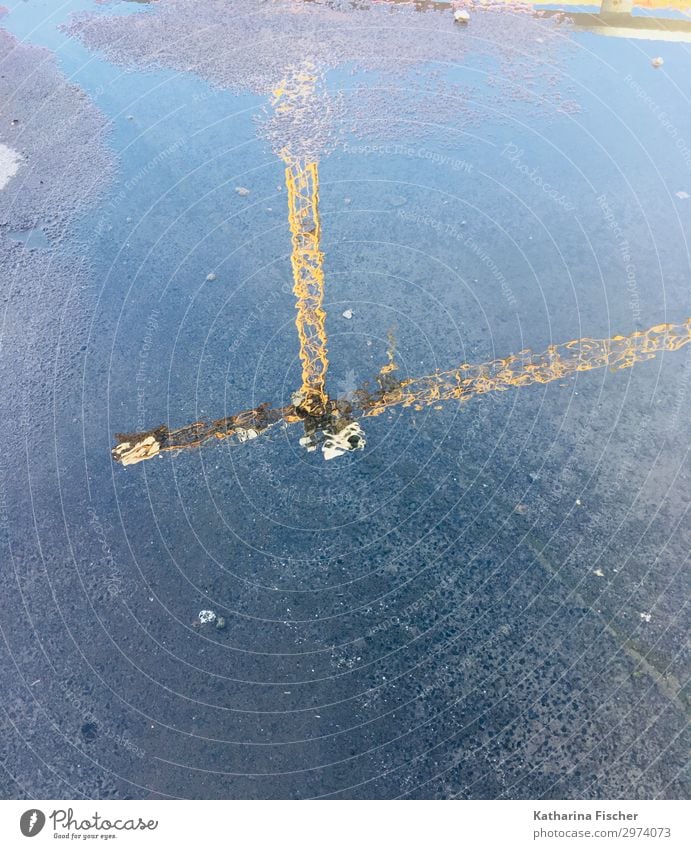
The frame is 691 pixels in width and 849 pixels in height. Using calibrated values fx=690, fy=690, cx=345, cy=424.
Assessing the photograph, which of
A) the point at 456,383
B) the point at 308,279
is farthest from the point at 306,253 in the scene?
the point at 456,383

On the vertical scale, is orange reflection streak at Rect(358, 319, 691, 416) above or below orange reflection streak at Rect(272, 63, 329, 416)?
below

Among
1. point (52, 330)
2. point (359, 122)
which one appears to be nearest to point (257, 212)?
point (359, 122)

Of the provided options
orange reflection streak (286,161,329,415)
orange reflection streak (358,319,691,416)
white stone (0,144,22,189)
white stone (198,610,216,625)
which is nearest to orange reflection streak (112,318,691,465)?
orange reflection streak (358,319,691,416)

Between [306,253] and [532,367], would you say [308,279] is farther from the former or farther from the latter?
[532,367]

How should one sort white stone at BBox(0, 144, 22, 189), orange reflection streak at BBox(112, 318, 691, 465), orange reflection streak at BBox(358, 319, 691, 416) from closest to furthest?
1. orange reflection streak at BBox(112, 318, 691, 465)
2. orange reflection streak at BBox(358, 319, 691, 416)
3. white stone at BBox(0, 144, 22, 189)

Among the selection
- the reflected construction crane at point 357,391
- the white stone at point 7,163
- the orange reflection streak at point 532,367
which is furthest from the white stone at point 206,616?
the white stone at point 7,163

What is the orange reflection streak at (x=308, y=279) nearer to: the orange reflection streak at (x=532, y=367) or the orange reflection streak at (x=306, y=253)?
the orange reflection streak at (x=306, y=253)

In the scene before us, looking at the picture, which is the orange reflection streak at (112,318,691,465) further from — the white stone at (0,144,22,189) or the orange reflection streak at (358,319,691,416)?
the white stone at (0,144,22,189)

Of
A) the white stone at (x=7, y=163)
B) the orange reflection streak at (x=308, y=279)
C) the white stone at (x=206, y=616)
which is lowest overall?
the white stone at (x=206, y=616)
